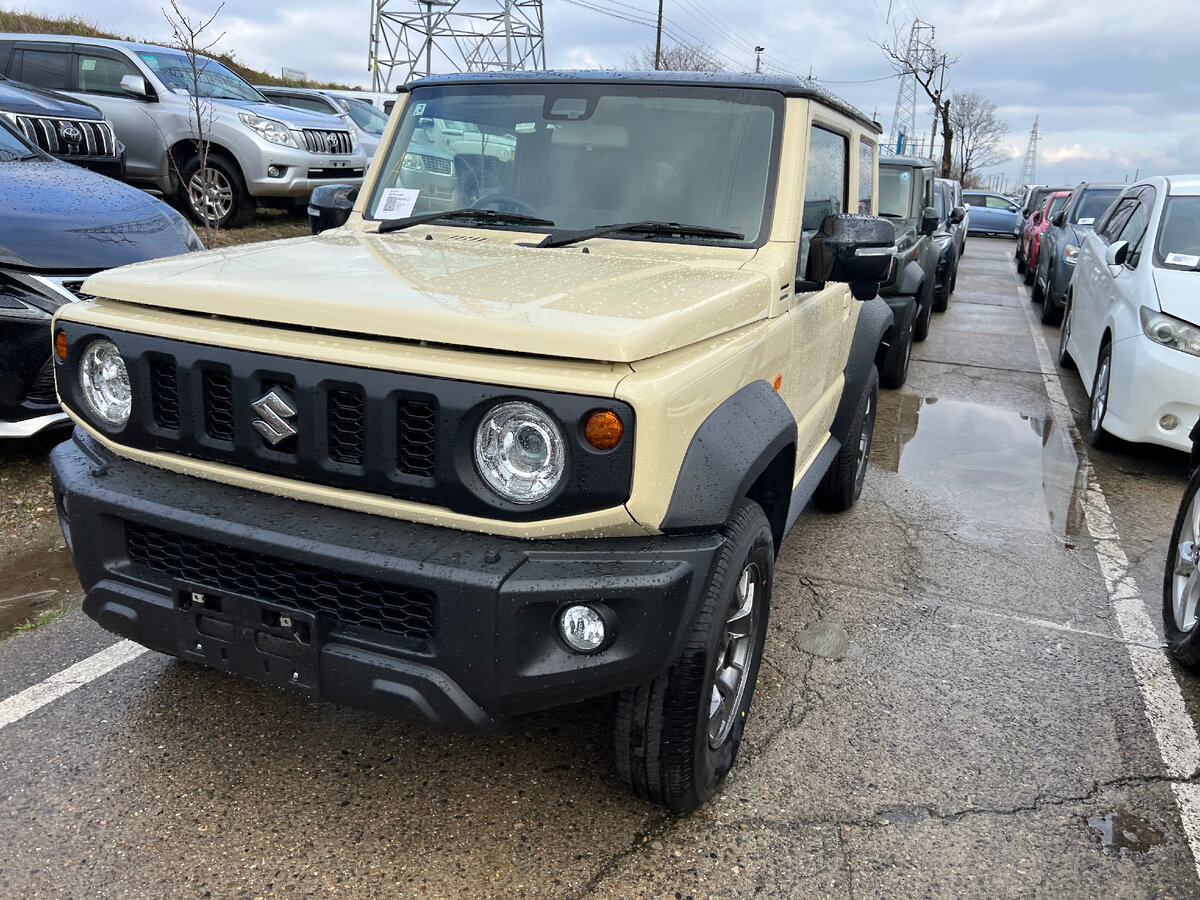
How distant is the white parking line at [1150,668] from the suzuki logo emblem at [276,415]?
8.31ft

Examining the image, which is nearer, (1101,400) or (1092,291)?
(1101,400)

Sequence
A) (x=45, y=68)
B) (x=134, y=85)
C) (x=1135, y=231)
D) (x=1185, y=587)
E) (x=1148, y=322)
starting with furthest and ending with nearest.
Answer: (x=45, y=68)
(x=134, y=85)
(x=1135, y=231)
(x=1148, y=322)
(x=1185, y=587)

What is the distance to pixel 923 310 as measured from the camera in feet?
33.1

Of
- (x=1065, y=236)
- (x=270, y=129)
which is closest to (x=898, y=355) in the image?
(x=1065, y=236)

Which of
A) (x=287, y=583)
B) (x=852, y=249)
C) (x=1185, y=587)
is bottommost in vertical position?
(x=1185, y=587)

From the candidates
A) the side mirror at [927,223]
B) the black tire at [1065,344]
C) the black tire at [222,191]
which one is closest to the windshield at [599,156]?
the side mirror at [927,223]

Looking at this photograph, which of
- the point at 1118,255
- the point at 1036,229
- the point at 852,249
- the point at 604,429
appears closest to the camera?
the point at 604,429

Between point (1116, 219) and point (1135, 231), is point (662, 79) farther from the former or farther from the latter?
point (1116, 219)

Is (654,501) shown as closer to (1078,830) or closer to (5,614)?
(1078,830)

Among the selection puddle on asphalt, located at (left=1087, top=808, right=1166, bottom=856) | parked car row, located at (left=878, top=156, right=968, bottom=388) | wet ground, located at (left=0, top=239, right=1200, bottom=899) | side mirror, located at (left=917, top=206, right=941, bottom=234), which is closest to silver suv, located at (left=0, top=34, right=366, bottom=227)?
parked car row, located at (left=878, top=156, right=968, bottom=388)

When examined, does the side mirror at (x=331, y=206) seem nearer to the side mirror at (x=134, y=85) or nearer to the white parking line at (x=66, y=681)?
the white parking line at (x=66, y=681)

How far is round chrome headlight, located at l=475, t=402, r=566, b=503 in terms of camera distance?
2.04 metres

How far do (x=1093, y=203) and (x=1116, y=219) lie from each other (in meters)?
4.56

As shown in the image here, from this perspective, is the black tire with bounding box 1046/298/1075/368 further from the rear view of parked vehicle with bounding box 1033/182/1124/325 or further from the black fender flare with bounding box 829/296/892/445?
the black fender flare with bounding box 829/296/892/445
